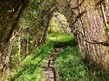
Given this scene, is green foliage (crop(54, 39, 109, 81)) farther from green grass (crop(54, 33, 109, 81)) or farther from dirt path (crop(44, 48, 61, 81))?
dirt path (crop(44, 48, 61, 81))

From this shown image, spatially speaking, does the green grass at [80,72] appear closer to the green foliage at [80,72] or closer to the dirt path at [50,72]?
the green foliage at [80,72]

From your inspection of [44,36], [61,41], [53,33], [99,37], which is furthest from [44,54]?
[99,37]

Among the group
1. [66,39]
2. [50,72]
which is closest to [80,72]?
[50,72]

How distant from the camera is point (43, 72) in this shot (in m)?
15.4

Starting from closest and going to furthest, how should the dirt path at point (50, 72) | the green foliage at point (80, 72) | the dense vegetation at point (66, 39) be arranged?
the dense vegetation at point (66, 39) < the green foliage at point (80, 72) < the dirt path at point (50, 72)

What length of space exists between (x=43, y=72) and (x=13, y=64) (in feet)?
28.1

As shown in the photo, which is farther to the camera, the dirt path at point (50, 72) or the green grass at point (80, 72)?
the dirt path at point (50, 72)

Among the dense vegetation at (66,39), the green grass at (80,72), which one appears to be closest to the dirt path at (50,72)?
the dense vegetation at (66,39)

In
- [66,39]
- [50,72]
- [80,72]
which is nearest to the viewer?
[80,72]

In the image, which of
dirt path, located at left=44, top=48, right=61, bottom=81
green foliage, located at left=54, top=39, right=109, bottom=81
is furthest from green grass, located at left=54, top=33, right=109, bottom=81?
dirt path, located at left=44, top=48, right=61, bottom=81

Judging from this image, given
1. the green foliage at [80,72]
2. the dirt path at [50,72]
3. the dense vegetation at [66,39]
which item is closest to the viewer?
the dense vegetation at [66,39]

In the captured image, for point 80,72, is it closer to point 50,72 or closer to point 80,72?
point 80,72

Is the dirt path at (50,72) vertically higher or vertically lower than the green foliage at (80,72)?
lower

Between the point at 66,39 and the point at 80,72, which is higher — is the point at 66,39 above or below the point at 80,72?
below
